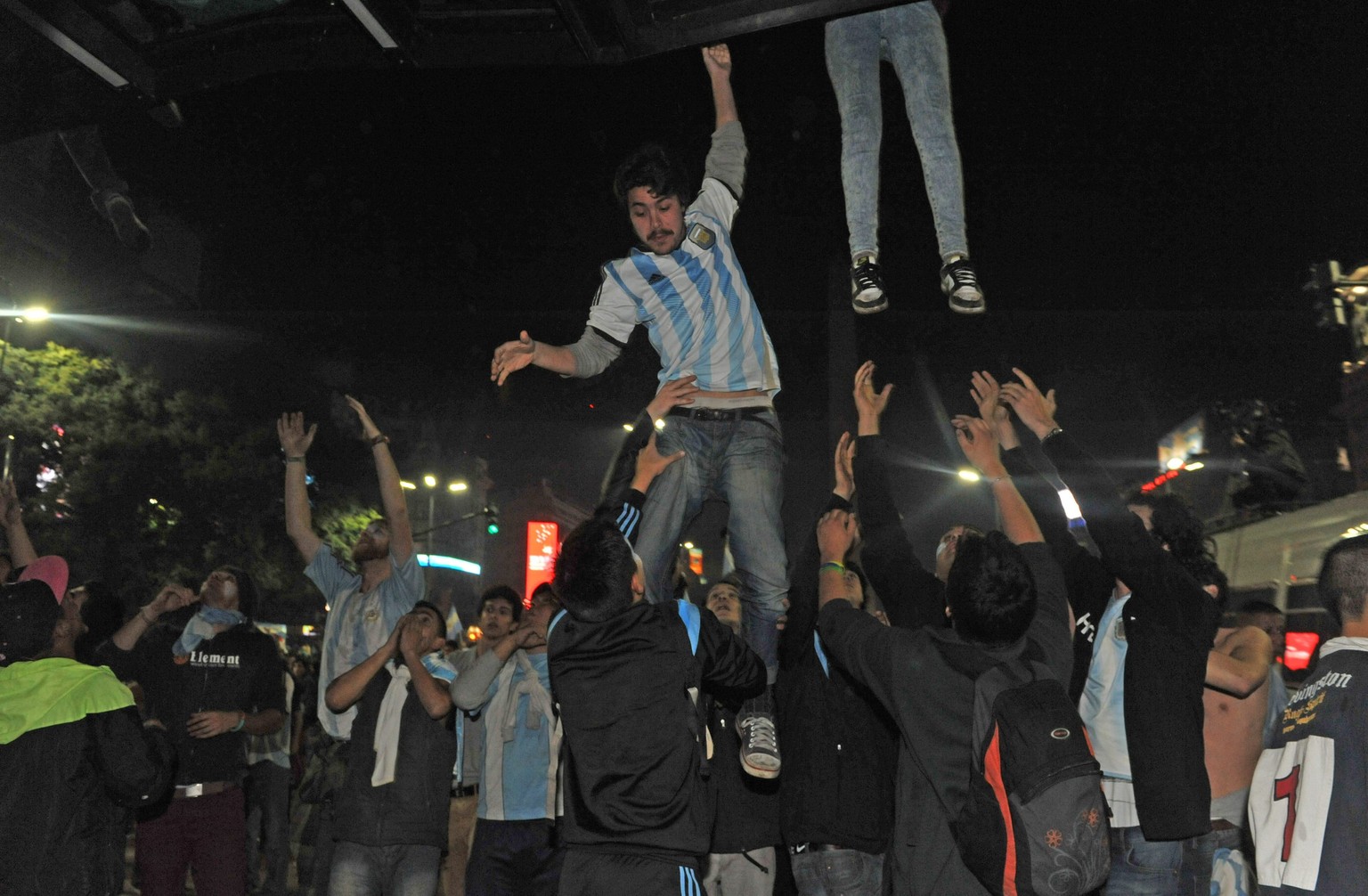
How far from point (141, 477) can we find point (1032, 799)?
75.9 feet

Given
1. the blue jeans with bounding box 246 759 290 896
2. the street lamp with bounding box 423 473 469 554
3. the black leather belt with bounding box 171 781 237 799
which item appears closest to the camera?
the black leather belt with bounding box 171 781 237 799

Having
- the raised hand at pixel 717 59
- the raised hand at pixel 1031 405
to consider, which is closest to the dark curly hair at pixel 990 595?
the raised hand at pixel 1031 405

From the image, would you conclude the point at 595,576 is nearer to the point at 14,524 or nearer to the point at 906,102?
the point at 906,102

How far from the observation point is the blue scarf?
21.0ft

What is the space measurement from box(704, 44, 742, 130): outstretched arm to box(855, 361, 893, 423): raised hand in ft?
4.30

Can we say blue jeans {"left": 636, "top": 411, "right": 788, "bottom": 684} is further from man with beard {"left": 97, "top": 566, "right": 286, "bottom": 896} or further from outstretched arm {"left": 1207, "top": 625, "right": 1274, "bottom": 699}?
man with beard {"left": 97, "top": 566, "right": 286, "bottom": 896}

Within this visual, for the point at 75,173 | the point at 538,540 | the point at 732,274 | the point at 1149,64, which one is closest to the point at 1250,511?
the point at 1149,64

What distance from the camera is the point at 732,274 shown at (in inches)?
189

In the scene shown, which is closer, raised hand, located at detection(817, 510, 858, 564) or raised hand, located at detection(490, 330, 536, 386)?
raised hand, located at detection(490, 330, 536, 386)

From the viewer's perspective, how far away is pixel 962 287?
169 inches

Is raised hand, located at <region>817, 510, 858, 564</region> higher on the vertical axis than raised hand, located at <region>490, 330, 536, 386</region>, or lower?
lower

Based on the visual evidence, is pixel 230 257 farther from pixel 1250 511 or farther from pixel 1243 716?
pixel 1250 511

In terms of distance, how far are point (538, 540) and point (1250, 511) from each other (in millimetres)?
37852

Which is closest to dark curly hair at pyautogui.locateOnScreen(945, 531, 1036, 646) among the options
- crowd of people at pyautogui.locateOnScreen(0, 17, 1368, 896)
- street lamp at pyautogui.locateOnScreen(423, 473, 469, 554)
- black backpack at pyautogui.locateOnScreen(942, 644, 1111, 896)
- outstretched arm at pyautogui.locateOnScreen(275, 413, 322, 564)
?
crowd of people at pyautogui.locateOnScreen(0, 17, 1368, 896)
